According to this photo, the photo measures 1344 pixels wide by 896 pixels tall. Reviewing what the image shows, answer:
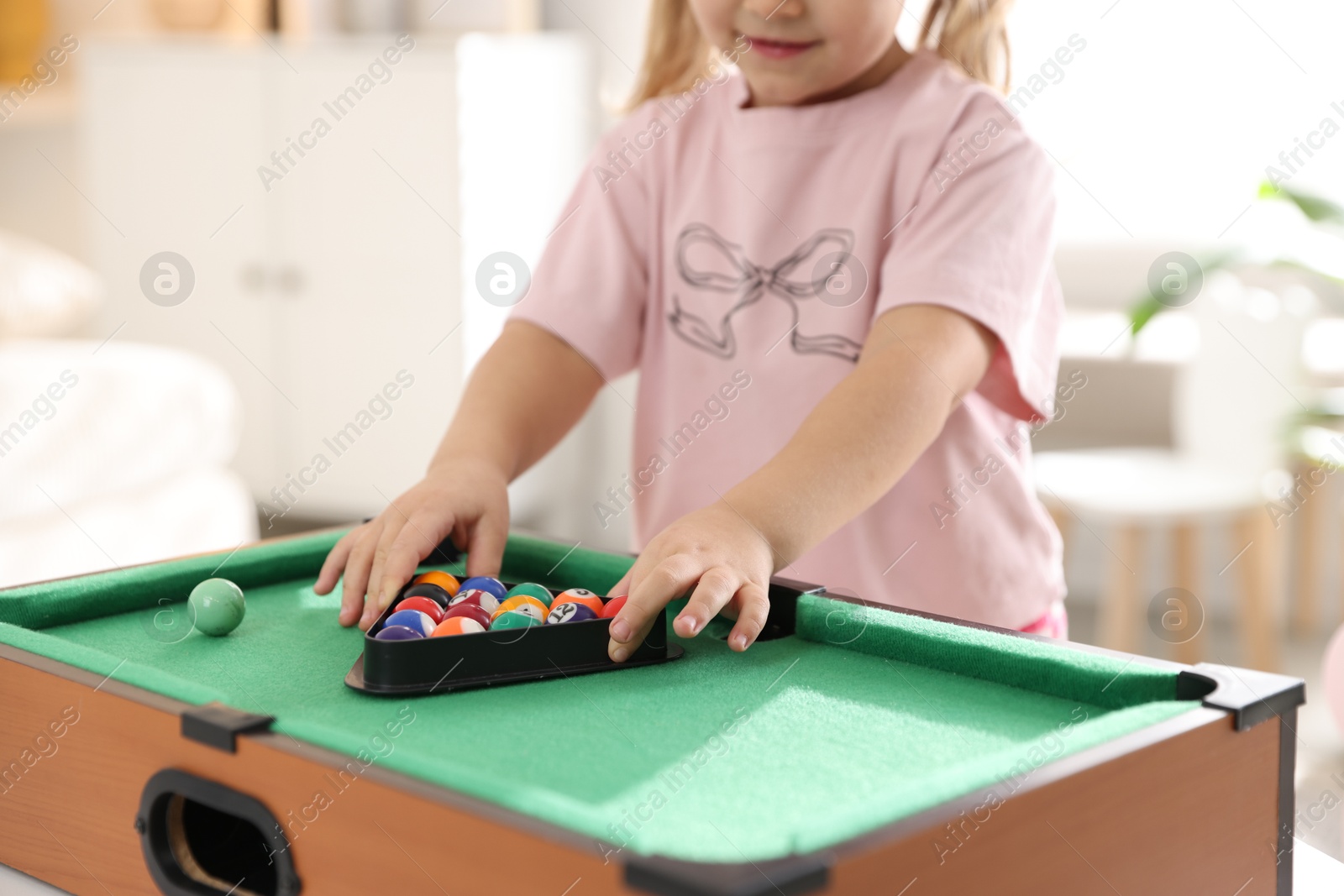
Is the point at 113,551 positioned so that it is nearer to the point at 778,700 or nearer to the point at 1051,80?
the point at 778,700

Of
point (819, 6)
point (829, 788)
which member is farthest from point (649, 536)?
point (829, 788)

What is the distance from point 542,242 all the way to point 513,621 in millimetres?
2589

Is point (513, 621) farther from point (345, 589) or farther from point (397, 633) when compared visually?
point (345, 589)

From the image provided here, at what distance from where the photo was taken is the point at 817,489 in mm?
1038

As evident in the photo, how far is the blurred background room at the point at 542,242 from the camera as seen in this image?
2.89 m

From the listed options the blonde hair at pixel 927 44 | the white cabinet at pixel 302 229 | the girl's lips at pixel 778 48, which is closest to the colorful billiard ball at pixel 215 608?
the girl's lips at pixel 778 48

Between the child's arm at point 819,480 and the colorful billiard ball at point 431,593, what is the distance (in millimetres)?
131

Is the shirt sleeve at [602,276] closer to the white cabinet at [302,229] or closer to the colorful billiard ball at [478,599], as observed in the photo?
the colorful billiard ball at [478,599]

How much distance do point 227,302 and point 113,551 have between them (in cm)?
105

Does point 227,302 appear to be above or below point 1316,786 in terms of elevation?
above

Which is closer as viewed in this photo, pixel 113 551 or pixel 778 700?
pixel 778 700

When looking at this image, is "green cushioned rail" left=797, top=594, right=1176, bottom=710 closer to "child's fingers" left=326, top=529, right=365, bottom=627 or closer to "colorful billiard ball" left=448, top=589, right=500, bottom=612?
"colorful billiard ball" left=448, top=589, right=500, bottom=612

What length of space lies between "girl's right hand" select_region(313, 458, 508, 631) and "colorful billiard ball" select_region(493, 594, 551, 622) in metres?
0.10

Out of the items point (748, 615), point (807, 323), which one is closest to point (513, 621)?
point (748, 615)
